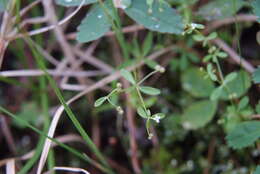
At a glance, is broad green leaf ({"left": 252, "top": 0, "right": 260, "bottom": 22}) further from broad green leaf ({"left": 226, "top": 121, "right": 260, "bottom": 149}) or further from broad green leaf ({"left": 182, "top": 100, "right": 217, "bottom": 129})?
broad green leaf ({"left": 182, "top": 100, "right": 217, "bottom": 129})

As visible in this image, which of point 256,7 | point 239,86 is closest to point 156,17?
point 256,7

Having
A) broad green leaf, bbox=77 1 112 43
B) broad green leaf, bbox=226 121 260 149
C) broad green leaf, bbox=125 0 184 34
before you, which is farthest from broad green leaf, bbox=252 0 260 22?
broad green leaf, bbox=77 1 112 43

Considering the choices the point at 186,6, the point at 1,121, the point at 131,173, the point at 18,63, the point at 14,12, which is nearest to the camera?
the point at 186,6

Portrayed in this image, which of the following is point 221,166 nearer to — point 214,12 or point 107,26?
point 214,12

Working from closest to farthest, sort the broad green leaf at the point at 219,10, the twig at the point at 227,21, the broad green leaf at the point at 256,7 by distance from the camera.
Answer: the broad green leaf at the point at 256,7, the broad green leaf at the point at 219,10, the twig at the point at 227,21

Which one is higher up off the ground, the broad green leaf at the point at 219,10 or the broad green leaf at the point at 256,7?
the broad green leaf at the point at 256,7

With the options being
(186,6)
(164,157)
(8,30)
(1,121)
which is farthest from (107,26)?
(1,121)

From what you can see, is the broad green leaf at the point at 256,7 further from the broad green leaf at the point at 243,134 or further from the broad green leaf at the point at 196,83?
the broad green leaf at the point at 196,83

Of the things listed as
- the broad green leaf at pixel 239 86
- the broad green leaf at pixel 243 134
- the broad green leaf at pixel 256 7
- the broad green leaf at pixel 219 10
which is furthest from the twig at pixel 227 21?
the broad green leaf at pixel 243 134
